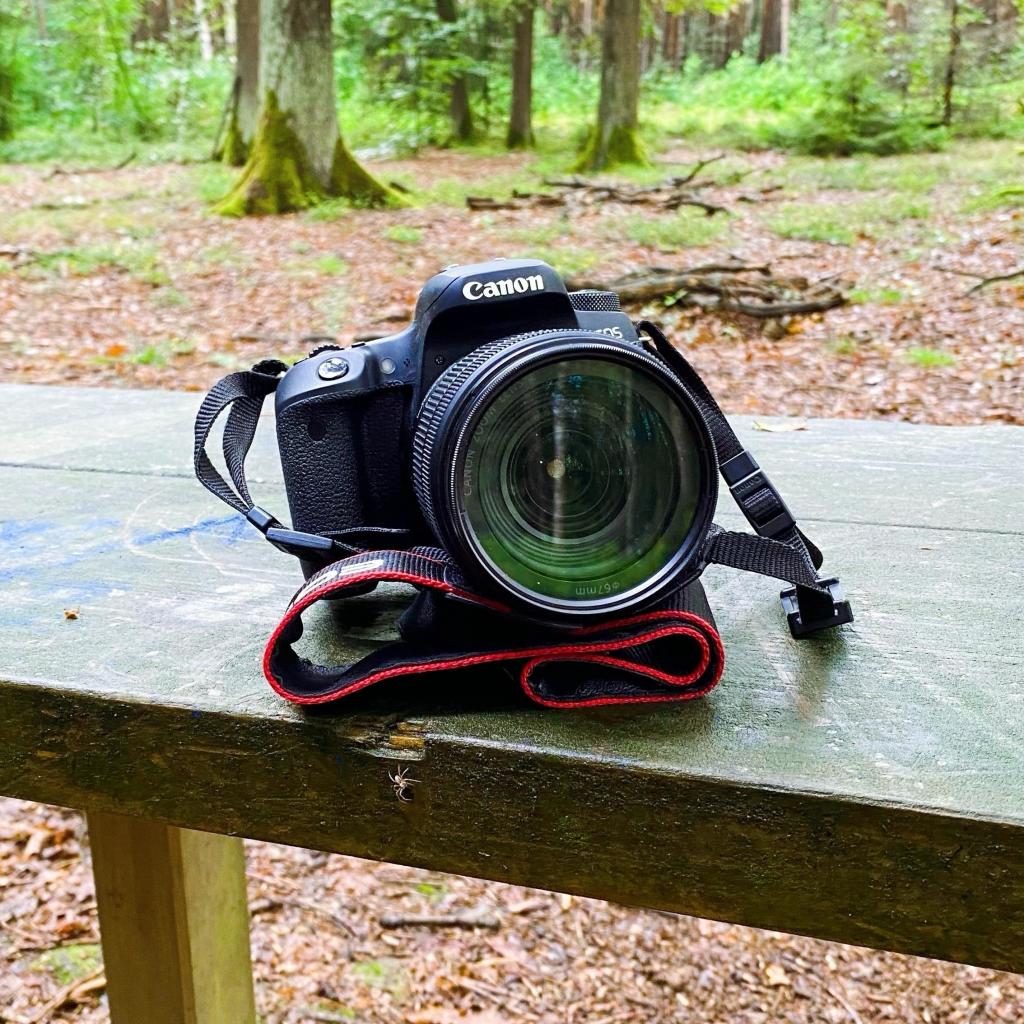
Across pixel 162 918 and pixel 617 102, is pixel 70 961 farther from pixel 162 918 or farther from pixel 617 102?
pixel 617 102

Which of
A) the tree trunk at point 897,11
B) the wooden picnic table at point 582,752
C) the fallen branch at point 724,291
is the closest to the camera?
the wooden picnic table at point 582,752

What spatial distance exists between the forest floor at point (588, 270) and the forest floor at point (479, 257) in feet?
0.06

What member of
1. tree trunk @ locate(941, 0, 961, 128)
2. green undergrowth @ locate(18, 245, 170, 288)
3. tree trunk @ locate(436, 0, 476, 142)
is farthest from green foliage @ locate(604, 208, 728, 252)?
tree trunk @ locate(436, 0, 476, 142)

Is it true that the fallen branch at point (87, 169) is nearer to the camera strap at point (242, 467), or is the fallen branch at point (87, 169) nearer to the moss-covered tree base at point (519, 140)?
the moss-covered tree base at point (519, 140)

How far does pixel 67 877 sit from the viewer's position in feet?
6.88

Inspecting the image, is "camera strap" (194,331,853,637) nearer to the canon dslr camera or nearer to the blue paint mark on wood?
the canon dslr camera

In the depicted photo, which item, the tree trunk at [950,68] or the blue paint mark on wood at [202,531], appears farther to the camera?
the tree trunk at [950,68]

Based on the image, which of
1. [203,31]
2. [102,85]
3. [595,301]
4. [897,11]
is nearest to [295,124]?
[595,301]

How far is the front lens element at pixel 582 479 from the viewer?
725 millimetres

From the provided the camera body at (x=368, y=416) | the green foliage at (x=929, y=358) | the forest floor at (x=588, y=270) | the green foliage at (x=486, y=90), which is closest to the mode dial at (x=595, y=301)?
the camera body at (x=368, y=416)

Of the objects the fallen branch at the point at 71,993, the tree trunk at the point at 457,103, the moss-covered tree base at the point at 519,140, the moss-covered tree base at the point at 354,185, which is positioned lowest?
the fallen branch at the point at 71,993

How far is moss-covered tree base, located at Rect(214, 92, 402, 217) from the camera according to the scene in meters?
6.86

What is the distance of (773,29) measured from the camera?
17.7 metres

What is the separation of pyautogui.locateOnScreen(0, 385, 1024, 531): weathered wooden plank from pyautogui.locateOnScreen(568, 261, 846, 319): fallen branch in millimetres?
2938
